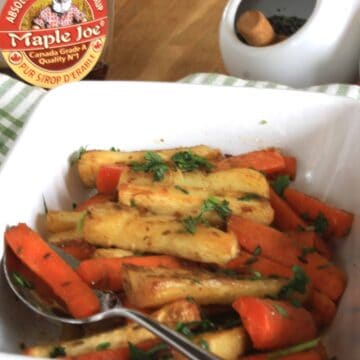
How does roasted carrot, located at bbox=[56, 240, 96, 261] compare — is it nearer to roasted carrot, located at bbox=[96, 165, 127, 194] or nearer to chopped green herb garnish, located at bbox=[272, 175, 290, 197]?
roasted carrot, located at bbox=[96, 165, 127, 194]

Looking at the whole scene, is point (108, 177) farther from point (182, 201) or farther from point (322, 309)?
point (322, 309)

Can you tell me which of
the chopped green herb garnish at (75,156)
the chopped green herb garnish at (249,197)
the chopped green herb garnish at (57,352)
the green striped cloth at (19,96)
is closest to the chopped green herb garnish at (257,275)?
the chopped green herb garnish at (249,197)

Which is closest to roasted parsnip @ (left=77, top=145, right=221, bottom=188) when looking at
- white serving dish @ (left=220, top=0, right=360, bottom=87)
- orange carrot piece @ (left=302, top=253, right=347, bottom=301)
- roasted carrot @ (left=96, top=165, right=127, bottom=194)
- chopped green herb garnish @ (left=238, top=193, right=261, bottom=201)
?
roasted carrot @ (left=96, top=165, right=127, bottom=194)

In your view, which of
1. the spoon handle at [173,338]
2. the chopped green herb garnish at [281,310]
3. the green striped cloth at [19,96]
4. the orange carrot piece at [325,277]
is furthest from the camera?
the green striped cloth at [19,96]

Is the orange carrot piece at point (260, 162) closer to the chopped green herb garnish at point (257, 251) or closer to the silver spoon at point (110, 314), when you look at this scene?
the chopped green herb garnish at point (257, 251)

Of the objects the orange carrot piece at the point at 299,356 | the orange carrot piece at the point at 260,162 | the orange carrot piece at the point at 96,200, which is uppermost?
the orange carrot piece at the point at 260,162

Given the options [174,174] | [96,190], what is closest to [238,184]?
[174,174]

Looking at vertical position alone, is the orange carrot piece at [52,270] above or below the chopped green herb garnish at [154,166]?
below
